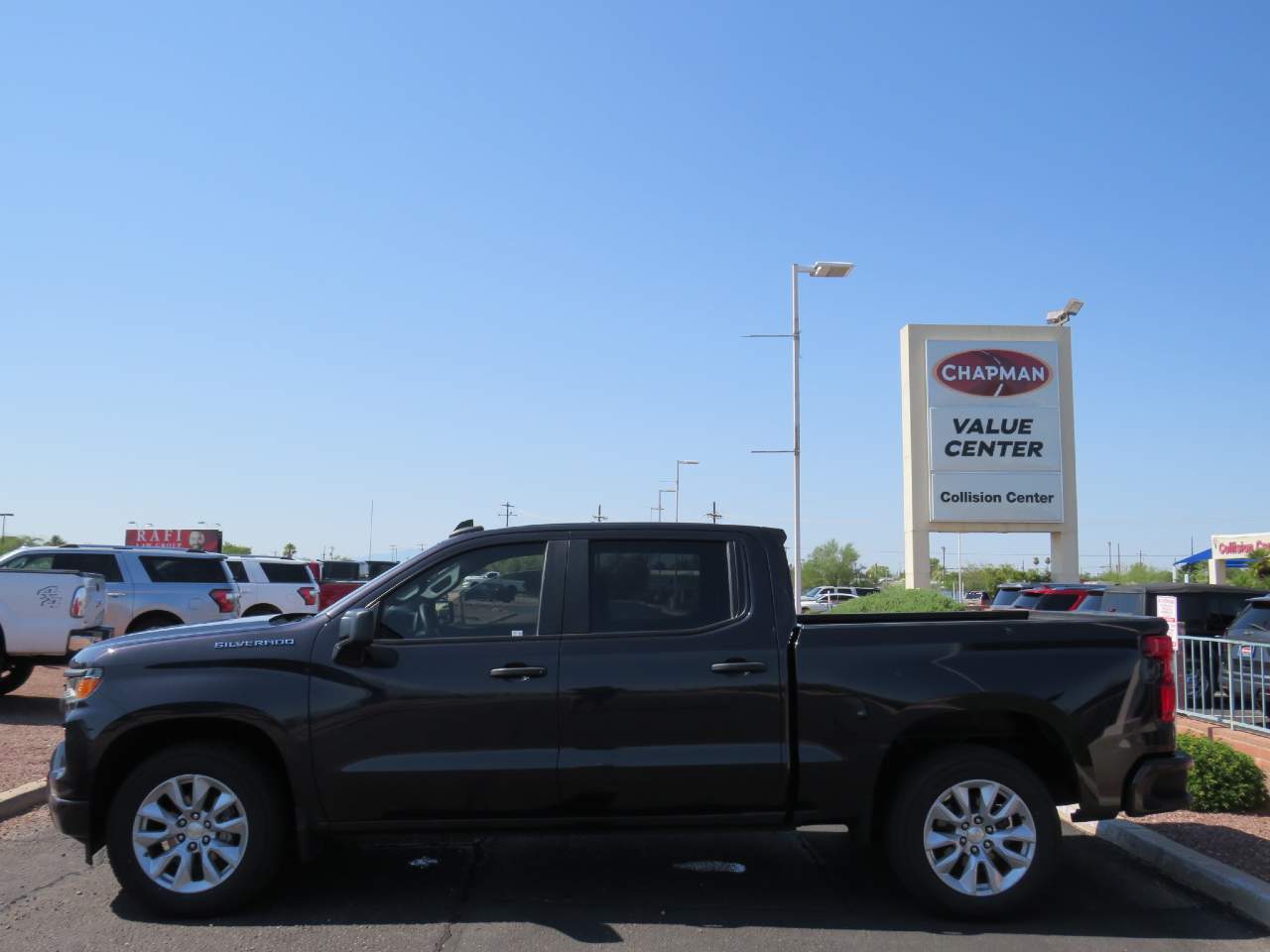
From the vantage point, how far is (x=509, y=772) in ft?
18.5

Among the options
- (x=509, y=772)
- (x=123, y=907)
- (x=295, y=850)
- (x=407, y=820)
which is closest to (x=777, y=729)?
(x=509, y=772)

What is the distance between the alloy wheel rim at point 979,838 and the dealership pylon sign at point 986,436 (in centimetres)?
2281

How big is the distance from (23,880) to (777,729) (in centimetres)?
425

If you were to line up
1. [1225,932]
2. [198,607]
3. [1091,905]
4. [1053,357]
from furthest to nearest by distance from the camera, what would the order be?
[1053,357]
[198,607]
[1091,905]
[1225,932]

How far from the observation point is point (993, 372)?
1127 inches

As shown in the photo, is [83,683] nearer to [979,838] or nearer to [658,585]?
[658,585]

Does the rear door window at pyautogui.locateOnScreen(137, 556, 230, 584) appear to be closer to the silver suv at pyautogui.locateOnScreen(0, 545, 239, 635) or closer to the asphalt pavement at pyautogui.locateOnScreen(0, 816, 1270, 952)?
the silver suv at pyautogui.locateOnScreen(0, 545, 239, 635)

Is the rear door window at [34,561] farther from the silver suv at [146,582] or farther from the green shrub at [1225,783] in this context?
the green shrub at [1225,783]

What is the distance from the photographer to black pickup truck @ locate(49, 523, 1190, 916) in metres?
5.65

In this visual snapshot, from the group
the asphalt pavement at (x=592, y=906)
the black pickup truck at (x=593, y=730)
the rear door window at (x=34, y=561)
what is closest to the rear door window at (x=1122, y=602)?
the asphalt pavement at (x=592, y=906)

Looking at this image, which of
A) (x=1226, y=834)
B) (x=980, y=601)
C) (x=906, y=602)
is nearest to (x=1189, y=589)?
(x=906, y=602)

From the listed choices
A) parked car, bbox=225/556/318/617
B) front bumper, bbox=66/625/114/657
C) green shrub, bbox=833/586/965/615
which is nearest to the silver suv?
front bumper, bbox=66/625/114/657

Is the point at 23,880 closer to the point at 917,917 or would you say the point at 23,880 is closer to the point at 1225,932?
the point at 917,917

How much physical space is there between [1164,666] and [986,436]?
2329cm
